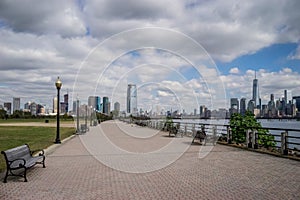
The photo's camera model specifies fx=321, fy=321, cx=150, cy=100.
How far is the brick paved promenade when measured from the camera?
6551mm

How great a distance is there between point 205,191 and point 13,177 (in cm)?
478

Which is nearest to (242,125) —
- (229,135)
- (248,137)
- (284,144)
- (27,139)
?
(229,135)

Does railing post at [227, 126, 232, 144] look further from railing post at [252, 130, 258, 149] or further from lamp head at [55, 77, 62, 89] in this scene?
lamp head at [55, 77, 62, 89]

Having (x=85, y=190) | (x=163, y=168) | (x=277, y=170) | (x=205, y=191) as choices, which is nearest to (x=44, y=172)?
(x=85, y=190)

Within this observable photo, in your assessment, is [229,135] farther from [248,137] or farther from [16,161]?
[16,161]

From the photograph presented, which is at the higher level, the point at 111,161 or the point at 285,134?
the point at 285,134

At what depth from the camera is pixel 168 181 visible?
7879mm

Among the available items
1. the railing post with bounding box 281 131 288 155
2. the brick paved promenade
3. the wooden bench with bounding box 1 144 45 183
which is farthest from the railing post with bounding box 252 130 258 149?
the wooden bench with bounding box 1 144 45 183

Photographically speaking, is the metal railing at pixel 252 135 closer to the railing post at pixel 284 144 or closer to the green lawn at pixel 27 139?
the railing post at pixel 284 144

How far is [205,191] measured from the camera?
686 centimetres

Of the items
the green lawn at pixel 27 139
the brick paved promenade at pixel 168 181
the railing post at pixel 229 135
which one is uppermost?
the railing post at pixel 229 135

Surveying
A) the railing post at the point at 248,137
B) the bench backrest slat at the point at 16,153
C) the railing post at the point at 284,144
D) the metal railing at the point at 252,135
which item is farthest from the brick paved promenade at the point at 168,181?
the railing post at the point at 248,137

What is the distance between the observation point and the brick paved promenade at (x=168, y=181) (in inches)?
258

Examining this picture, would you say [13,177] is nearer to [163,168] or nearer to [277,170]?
[163,168]
